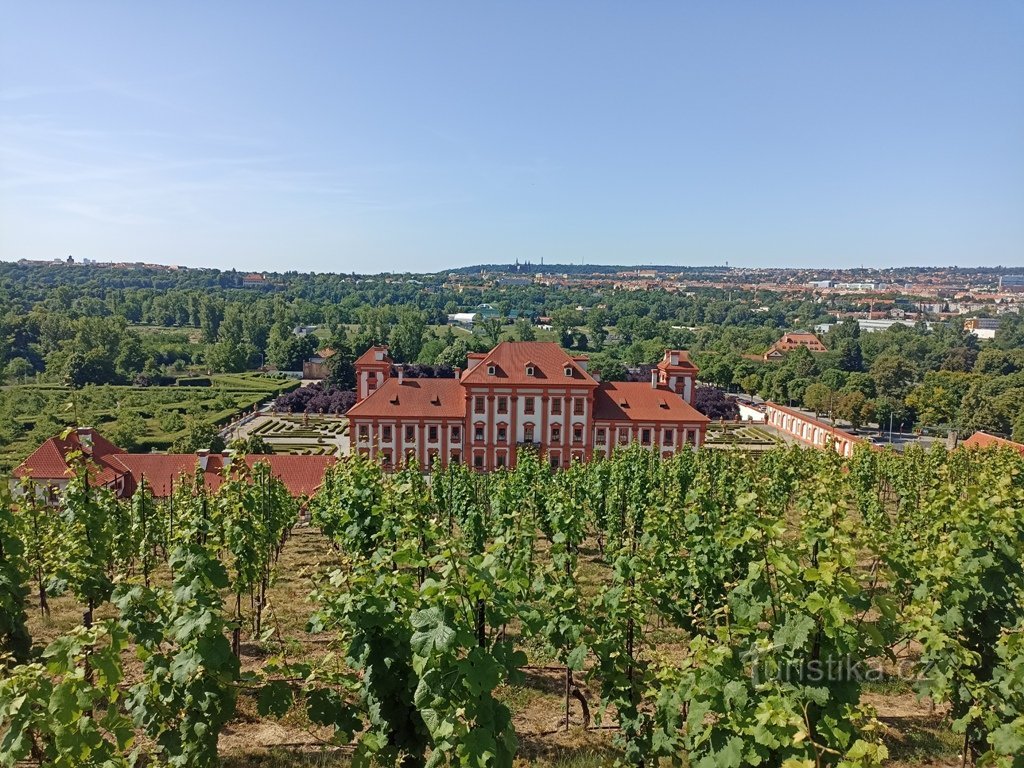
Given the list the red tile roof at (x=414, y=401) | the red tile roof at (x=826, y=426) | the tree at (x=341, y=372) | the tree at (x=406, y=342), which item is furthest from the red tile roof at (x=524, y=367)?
the tree at (x=406, y=342)

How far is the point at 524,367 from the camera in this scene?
150 ft

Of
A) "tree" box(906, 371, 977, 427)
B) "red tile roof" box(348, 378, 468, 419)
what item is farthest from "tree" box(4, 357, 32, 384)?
"tree" box(906, 371, 977, 427)

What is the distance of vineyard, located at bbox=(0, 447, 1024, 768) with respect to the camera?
19.1 feet

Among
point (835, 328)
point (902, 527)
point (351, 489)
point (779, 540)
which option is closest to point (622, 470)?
point (902, 527)

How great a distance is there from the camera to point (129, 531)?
16.6 meters

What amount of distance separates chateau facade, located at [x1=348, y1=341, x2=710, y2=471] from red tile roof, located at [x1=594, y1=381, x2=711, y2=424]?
92 mm

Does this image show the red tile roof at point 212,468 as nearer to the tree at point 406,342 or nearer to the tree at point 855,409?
the tree at point 855,409

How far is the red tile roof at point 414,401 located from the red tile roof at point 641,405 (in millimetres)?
9900

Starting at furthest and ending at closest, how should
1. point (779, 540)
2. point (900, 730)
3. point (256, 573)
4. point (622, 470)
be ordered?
point (622, 470) → point (256, 573) → point (900, 730) → point (779, 540)

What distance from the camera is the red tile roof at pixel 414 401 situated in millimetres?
44906

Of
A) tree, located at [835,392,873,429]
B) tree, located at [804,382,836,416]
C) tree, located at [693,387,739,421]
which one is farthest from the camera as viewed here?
tree, located at [693,387,739,421]

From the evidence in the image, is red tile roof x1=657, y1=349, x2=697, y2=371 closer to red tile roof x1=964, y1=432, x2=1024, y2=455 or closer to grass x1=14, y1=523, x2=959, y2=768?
red tile roof x1=964, y1=432, x2=1024, y2=455

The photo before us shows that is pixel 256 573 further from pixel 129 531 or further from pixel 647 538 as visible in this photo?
pixel 647 538

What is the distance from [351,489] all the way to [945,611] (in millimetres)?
10959
